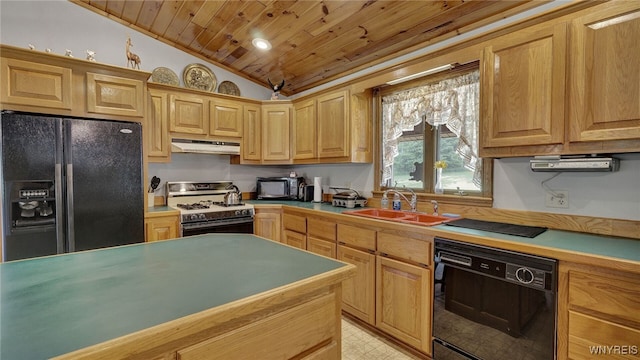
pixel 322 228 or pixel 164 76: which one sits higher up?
pixel 164 76

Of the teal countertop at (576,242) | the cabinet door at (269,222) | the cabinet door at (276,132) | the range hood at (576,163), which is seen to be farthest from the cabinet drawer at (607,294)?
the cabinet door at (276,132)

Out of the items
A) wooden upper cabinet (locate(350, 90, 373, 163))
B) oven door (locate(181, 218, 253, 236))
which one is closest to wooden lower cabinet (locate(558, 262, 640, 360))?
wooden upper cabinet (locate(350, 90, 373, 163))

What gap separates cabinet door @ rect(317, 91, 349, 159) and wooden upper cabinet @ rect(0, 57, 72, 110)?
2.26 m

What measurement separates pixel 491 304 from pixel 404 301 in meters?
0.61

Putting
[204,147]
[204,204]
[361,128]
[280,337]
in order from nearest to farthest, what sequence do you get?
[280,337], [361,128], [204,147], [204,204]

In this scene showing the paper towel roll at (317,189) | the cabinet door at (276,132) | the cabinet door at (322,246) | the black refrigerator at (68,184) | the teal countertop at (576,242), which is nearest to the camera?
the teal countertop at (576,242)

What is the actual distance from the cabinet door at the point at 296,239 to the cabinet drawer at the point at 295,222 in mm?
45

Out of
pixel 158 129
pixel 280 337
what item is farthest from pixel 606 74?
pixel 158 129

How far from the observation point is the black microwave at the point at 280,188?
3.82 m

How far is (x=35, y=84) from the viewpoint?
226 cm

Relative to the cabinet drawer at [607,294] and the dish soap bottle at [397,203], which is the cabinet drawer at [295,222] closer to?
the dish soap bottle at [397,203]

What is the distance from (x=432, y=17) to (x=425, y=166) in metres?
1.23

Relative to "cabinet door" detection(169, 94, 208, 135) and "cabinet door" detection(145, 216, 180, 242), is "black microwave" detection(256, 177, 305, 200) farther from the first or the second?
"cabinet door" detection(145, 216, 180, 242)

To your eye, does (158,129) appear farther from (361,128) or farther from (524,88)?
(524,88)
